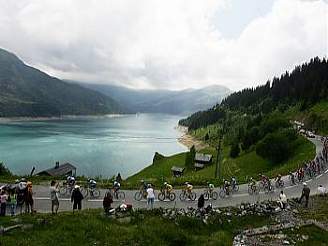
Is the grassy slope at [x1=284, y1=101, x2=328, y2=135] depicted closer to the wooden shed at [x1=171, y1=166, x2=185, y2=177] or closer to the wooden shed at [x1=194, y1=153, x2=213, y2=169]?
the wooden shed at [x1=194, y1=153, x2=213, y2=169]

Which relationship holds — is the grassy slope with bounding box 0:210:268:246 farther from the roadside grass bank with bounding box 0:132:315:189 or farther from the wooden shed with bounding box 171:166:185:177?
the wooden shed with bounding box 171:166:185:177

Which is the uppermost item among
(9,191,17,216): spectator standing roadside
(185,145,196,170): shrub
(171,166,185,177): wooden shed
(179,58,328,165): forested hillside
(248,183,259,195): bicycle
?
(179,58,328,165): forested hillside

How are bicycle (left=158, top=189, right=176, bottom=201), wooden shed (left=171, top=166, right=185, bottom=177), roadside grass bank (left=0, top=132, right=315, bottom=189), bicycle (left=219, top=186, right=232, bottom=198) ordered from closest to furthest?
bicycle (left=158, top=189, right=176, bottom=201) < bicycle (left=219, top=186, right=232, bottom=198) < roadside grass bank (left=0, top=132, right=315, bottom=189) < wooden shed (left=171, top=166, right=185, bottom=177)

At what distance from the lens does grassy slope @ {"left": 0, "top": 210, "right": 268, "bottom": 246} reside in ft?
73.3

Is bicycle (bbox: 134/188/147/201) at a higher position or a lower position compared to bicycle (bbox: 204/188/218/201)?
higher

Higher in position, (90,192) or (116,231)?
(90,192)

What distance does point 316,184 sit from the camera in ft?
163

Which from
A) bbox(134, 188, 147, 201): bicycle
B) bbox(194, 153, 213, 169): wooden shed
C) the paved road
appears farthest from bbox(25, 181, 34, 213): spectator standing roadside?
bbox(194, 153, 213, 169): wooden shed

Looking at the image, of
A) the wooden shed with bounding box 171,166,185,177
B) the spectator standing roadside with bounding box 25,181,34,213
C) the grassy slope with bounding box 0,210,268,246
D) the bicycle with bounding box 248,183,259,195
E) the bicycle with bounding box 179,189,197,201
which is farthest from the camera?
the wooden shed with bounding box 171,166,185,177

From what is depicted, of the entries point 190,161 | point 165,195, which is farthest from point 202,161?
point 165,195

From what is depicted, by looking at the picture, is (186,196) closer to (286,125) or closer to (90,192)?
(90,192)

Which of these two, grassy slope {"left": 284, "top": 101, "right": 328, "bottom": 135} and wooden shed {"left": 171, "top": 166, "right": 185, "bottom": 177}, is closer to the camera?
wooden shed {"left": 171, "top": 166, "right": 185, "bottom": 177}

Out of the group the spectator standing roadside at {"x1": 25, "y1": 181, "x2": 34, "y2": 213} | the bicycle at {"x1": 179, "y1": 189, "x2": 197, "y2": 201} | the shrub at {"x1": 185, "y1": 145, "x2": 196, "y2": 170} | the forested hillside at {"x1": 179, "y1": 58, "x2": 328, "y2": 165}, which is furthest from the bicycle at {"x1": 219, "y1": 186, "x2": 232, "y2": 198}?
the shrub at {"x1": 185, "y1": 145, "x2": 196, "y2": 170}

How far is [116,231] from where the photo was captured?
79.6 ft
